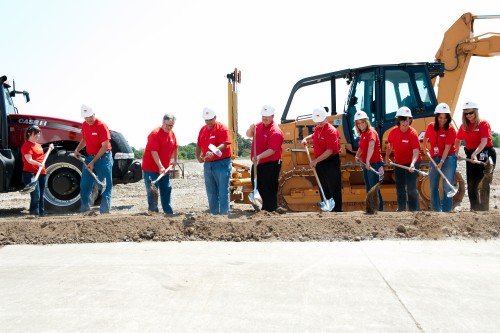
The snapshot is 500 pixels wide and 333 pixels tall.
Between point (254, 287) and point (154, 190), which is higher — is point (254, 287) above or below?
below

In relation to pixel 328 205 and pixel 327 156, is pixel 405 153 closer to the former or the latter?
pixel 327 156

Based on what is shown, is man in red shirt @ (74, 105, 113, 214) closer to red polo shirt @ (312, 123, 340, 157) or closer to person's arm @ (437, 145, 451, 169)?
red polo shirt @ (312, 123, 340, 157)

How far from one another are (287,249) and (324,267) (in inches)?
32.4

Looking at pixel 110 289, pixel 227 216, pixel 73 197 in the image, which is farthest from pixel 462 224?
pixel 73 197

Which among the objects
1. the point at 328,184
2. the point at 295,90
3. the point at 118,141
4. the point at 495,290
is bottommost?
the point at 495,290

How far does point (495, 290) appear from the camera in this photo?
3.99 metres

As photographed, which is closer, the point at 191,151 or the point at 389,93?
the point at 389,93

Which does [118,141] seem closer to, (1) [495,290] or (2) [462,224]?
(2) [462,224]

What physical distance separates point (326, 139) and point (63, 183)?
5173mm

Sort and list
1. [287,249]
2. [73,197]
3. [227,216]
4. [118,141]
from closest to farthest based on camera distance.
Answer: [287,249] → [227,216] → [73,197] → [118,141]

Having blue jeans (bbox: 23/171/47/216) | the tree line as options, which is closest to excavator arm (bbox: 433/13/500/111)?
blue jeans (bbox: 23/171/47/216)

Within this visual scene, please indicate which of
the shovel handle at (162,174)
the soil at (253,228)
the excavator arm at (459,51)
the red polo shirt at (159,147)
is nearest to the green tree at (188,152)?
the excavator arm at (459,51)

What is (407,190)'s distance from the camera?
25.6 feet

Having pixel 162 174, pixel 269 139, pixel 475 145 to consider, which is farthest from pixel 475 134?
pixel 162 174
